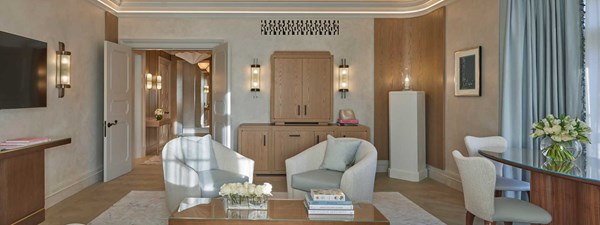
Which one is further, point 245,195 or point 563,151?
point 563,151

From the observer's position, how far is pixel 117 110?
6289 mm

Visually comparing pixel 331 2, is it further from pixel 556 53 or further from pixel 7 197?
pixel 7 197

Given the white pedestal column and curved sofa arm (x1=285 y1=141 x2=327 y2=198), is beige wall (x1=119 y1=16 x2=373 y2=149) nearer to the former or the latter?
the white pedestal column

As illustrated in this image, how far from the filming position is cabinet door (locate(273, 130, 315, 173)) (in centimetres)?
644

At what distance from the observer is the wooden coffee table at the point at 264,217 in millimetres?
2822

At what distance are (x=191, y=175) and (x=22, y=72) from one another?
6.55 ft

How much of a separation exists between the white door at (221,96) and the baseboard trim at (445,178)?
327 centimetres

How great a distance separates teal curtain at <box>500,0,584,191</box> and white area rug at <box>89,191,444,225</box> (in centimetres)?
108

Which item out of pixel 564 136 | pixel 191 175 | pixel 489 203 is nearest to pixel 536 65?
pixel 564 136

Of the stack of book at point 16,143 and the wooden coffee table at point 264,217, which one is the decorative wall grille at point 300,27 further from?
the wooden coffee table at point 264,217

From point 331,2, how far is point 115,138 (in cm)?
405

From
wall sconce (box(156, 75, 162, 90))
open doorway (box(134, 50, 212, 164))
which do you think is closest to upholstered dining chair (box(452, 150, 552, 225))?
open doorway (box(134, 50, 212, 164))

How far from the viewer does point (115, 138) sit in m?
6.23

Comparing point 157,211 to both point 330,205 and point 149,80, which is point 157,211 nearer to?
point 330,205
